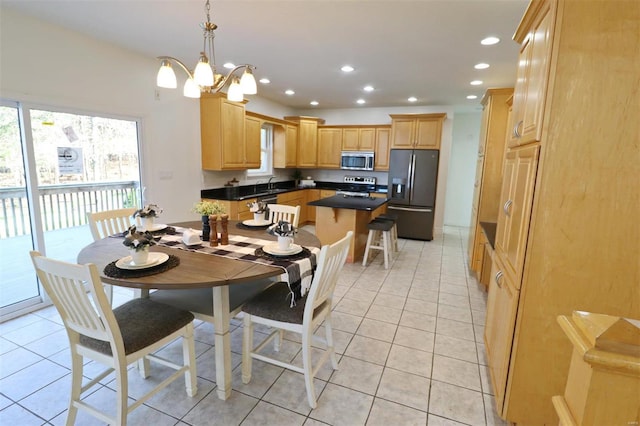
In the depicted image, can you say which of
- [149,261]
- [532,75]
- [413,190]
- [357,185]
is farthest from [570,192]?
[357,185]

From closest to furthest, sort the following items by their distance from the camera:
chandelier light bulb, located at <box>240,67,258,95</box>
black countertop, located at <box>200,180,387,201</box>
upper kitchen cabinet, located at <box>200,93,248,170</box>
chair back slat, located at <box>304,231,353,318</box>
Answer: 1. chair back slat, located at <box>304,231,353,318</box>
2. chandelier light bulb, located at <box>240,67,258,95</box>
3. upper kitchen cabinet, located at <box>200,93,248,170</box>
4. black countertop, located at <box>200,180,387,201</box>

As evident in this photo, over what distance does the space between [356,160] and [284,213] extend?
12.1ft

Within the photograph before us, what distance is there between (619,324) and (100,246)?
2.54 m

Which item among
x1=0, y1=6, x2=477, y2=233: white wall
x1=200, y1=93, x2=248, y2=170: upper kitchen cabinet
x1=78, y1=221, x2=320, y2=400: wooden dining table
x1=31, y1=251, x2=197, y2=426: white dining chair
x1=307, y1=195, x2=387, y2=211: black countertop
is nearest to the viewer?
x1=31, y1=251, x2=197, y2=426: white dining chair

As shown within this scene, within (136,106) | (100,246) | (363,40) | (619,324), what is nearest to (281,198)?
(136,106)

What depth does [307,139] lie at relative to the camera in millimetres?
6758

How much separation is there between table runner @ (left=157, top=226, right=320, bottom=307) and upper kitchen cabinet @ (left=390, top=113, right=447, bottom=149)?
13.8 ft

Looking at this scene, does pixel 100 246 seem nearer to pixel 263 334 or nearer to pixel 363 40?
pixel 263 334

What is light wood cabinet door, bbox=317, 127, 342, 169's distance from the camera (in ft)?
22.0

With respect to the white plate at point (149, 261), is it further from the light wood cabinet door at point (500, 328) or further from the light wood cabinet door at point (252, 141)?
the light wood cabinet door at point (252, 141)

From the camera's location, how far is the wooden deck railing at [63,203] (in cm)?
282

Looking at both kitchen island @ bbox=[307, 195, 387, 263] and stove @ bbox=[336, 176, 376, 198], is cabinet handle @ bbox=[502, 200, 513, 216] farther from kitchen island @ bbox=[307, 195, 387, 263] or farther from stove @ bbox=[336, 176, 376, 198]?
stove @ bbox=[336, 176, 376, 198]

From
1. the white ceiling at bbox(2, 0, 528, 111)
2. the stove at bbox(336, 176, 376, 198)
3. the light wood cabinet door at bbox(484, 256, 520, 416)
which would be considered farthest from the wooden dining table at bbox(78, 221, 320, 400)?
the stove at bbox(336, 176, 376, 198)

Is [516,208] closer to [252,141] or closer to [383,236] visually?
[383,236]
